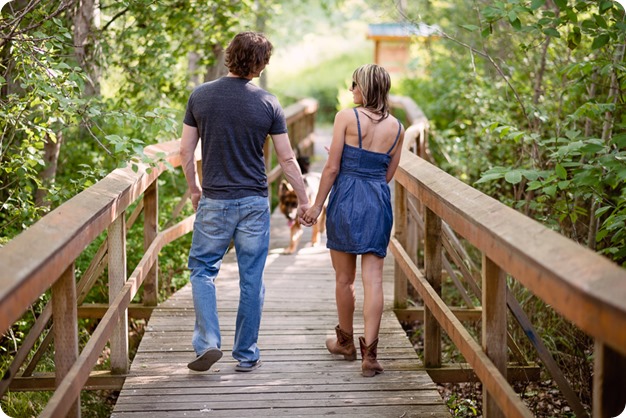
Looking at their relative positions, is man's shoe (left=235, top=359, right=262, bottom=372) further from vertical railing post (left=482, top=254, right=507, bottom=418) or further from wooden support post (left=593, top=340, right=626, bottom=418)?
wooden support post (left=593, top=340, right=626, bottom=418)

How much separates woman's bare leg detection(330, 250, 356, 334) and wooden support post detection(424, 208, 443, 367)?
45 centimetres

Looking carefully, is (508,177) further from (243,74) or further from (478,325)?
(478,325)

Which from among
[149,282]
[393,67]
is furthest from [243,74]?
[393,67]

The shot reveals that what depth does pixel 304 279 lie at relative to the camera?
23.1 ft

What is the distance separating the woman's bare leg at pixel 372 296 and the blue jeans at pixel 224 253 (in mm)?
592

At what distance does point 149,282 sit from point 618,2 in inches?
145

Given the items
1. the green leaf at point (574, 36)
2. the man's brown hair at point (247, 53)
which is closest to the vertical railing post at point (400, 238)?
the green leaf at point (574, 36)

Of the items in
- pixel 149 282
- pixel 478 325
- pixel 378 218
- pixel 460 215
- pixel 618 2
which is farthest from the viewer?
pixel 478 325

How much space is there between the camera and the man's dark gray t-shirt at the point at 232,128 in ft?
14.1

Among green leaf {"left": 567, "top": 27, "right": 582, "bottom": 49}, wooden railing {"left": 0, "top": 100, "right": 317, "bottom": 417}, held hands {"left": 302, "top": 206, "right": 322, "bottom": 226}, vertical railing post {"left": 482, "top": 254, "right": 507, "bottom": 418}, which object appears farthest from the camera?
green leaf {"left": 567, "top": 27, "right": 582, "bottom": 49}

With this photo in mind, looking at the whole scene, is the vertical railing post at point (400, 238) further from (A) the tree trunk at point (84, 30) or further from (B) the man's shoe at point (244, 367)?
(A) the tree trunk at point (84, 30)

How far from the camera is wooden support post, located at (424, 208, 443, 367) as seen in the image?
4.76m

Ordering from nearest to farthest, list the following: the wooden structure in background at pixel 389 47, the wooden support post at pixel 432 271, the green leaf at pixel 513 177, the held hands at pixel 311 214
→ the green leaf at pixel 513 177
the held hands at pixel 311 214
the wooden support post at pixel 432 271
the wooden structure in background at pixel 389 47

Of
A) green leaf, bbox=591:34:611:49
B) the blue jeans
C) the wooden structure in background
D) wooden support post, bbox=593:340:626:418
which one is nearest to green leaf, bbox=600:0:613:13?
green leaf, bbox=591:34:611:49
